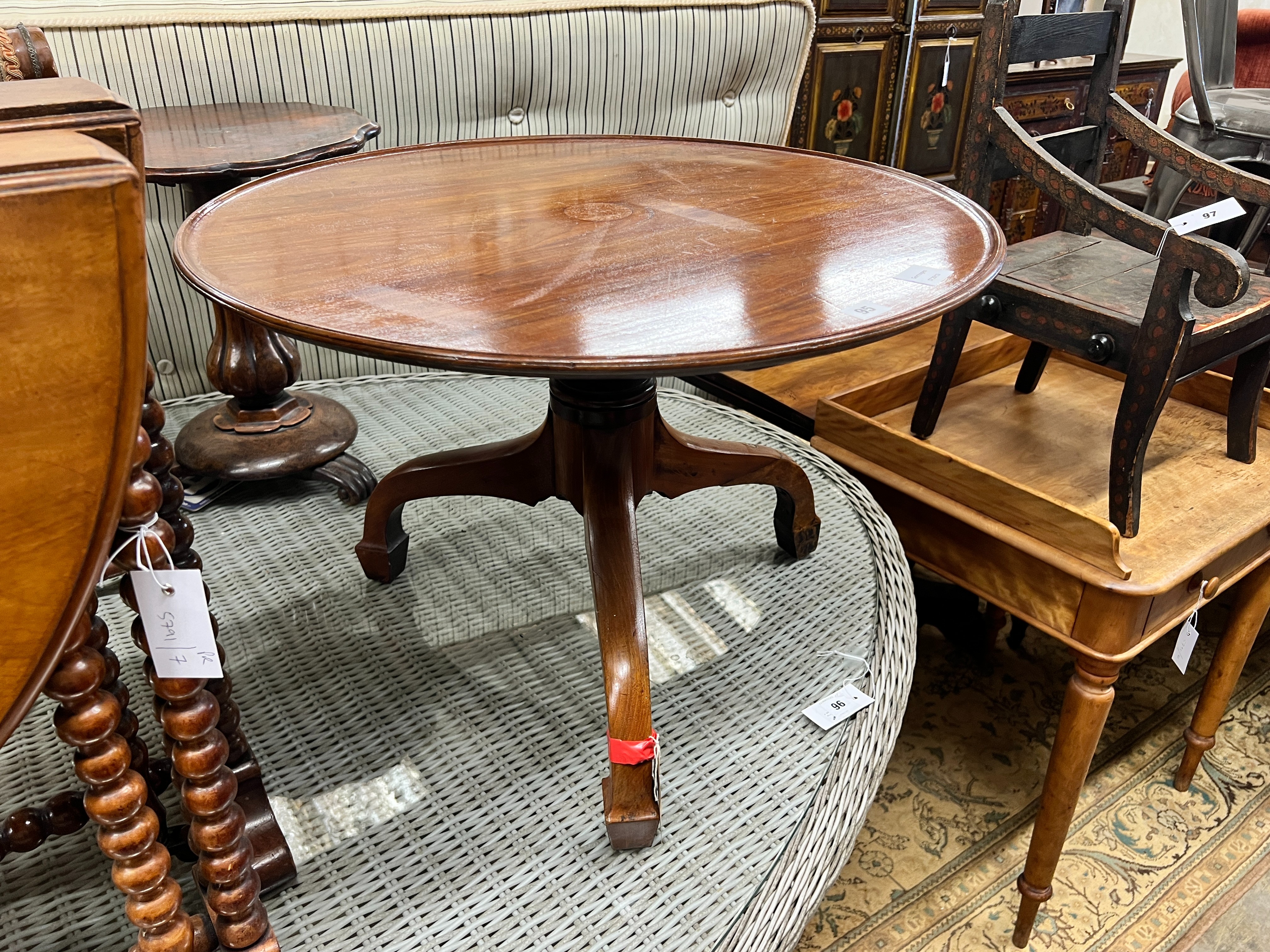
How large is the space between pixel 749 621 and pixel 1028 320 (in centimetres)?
57

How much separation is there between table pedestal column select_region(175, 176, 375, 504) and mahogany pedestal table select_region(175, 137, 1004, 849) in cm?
21

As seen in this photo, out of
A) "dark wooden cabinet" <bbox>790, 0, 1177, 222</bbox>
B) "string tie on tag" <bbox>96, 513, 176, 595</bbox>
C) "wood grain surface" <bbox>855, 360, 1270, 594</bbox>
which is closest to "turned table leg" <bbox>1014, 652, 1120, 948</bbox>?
"wood grain surface" <bbox>855, 360, 1270, 594</bbox>

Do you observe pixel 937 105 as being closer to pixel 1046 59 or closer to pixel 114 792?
pixel 1046 59

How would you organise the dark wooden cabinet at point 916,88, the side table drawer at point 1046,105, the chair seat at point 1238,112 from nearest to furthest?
the chair seat at point 1238,112 < the dark wooden cabinet at point 916,88 < the side table drawer at point 1046,105

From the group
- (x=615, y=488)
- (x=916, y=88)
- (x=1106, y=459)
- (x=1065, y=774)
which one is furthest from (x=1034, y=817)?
(x=916, y=88)

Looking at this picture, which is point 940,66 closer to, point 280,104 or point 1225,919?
point 280,104

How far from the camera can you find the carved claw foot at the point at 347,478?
4.00 feet

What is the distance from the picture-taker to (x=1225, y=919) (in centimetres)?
117

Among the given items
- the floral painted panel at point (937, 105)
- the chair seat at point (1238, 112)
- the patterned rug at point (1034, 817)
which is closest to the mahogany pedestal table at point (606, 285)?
the patterned rug at point (1034, 817)

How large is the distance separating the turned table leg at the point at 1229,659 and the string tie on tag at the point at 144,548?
4.30ft

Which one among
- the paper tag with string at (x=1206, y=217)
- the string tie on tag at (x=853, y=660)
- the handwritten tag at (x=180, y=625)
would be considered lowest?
the string tie on tag at (x=853, y=660)

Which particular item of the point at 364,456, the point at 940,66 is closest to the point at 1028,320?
the point at 364,456

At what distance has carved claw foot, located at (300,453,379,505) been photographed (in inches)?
48.0

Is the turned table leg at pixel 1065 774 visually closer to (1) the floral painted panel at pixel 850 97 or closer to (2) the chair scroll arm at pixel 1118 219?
(2) the chair scroll arm at pixel 1118 219
